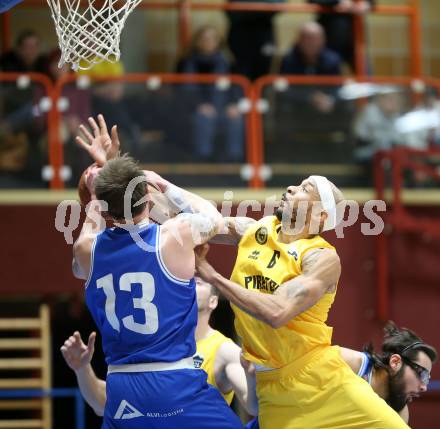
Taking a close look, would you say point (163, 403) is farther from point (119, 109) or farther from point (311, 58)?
point (311, 58)

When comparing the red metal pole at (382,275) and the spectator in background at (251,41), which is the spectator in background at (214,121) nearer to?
the spectator in background at (251,41)

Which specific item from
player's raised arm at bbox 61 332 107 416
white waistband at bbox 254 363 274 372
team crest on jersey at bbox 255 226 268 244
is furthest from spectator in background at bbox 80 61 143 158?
white waistband at bbox 254 363 274 372

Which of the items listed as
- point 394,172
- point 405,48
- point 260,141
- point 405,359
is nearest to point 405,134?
point 394,172

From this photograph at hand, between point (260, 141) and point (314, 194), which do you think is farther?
point (260, 141)

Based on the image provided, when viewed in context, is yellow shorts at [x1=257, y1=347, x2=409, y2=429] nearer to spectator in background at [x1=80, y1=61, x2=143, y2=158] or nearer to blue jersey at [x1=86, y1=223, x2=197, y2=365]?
blue jersey at [x1=86, y1=223, x2=197, y2=365]

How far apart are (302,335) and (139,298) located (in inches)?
40.2

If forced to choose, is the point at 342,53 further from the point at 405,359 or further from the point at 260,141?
the point at 405,359

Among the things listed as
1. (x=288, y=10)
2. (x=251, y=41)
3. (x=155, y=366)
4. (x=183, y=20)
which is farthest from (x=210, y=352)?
(x=183, y=20)

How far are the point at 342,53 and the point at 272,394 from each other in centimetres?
627

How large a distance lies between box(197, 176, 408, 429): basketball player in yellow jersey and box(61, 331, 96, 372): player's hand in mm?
976

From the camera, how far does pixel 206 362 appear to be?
7059 mm

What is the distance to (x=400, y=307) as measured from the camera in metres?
10.4

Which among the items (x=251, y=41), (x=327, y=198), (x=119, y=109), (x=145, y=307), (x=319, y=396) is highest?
(x=251, y=41)

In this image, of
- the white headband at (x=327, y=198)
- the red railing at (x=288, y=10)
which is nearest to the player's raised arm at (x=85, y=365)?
the white headband at (x=327, y=198)
